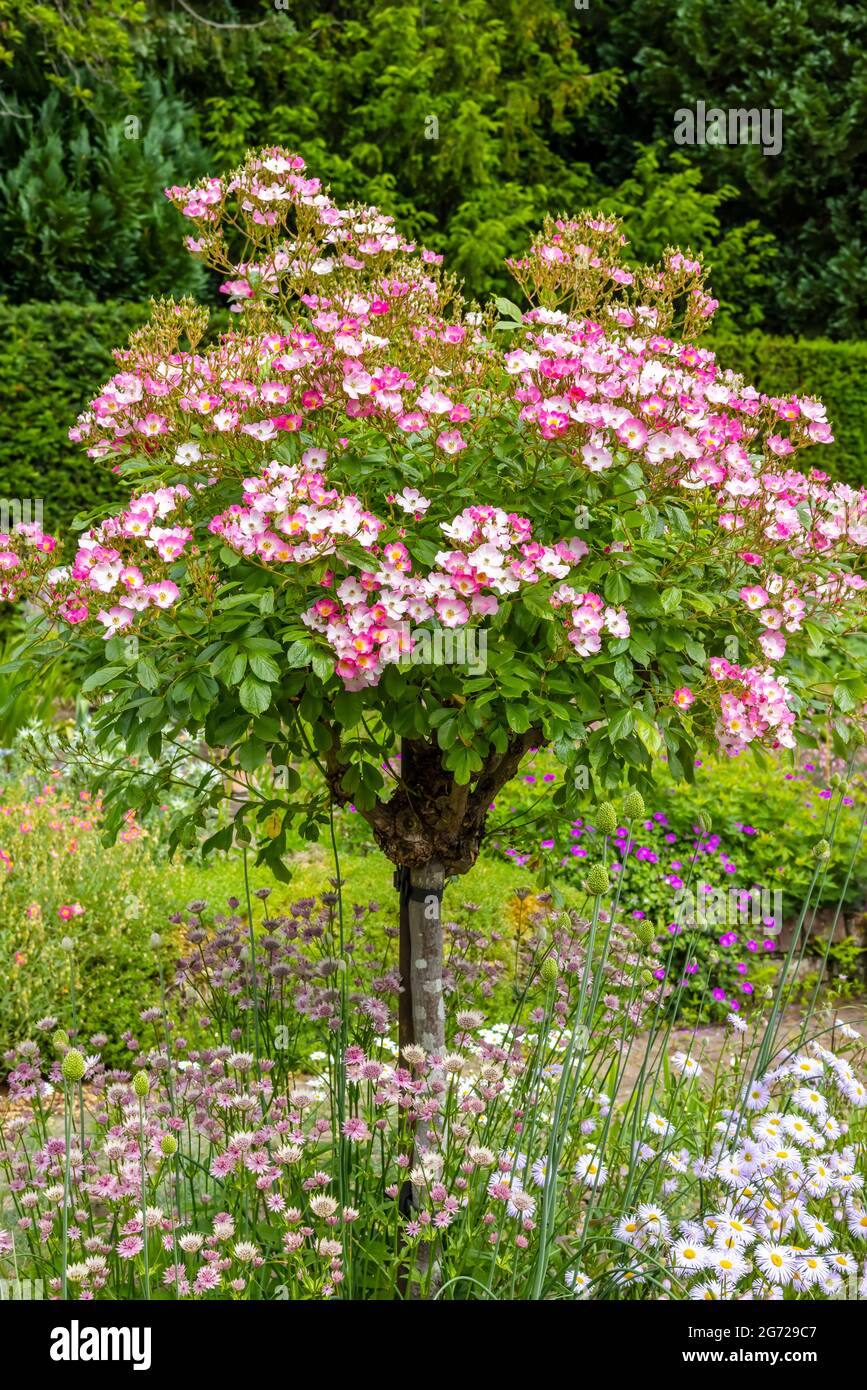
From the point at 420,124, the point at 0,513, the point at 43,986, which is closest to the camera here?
the point at 43,986

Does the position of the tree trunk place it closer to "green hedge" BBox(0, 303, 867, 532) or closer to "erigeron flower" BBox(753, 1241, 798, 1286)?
"erigeron flower" BBox(753, 1241, 798, 1286)

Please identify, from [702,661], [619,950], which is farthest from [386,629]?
[619,950]

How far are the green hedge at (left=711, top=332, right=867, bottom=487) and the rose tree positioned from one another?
8045 millimetres

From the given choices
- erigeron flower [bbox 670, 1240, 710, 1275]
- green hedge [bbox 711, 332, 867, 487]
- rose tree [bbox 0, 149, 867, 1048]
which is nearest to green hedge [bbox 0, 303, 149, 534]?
green hedge [bbox 711, 332, 867, 487]

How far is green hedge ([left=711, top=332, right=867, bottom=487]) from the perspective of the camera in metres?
9.87

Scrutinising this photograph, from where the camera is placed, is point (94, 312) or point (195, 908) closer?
point (195, 908)

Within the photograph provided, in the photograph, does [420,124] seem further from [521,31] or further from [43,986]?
[43,986]

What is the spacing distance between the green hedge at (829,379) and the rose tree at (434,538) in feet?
26.4

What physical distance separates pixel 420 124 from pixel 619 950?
29.8 ft

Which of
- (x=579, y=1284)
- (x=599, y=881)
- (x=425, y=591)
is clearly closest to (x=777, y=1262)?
(x=579, y=1284)

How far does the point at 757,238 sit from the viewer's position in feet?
38.3

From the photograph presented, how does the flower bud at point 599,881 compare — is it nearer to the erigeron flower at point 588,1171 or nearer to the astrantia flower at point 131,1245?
the erigeron flower at point 588,1171

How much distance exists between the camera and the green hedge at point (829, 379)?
9867 mm
